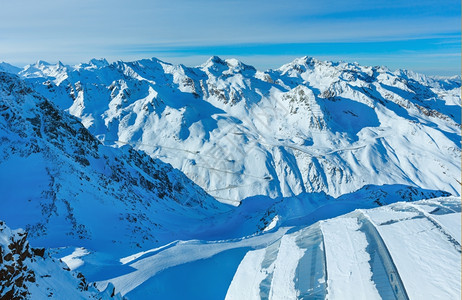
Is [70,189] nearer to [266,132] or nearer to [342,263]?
[342,263]

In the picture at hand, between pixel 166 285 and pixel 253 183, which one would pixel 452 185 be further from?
pixel 166 285

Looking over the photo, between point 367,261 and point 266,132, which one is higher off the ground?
point 266,132

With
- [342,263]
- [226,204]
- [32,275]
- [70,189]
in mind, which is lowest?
[226,204]

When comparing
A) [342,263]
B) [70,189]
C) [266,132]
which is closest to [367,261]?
[342,263]

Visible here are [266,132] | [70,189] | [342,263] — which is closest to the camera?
[342,263]

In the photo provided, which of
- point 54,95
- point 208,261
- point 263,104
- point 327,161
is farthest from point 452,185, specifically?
point 54,95

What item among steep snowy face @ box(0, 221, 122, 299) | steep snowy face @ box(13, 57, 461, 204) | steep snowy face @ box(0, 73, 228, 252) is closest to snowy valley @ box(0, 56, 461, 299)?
steep snowy face @ box(0, 221, 122, 299)

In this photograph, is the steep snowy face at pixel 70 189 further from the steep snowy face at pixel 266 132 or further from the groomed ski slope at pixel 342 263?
the steep snowy face at pixel 266 132
